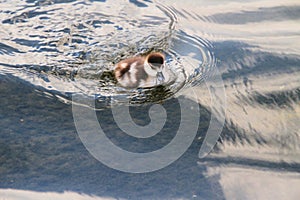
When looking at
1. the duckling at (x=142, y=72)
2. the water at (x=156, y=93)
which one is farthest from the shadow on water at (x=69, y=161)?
the duckling at (x=142, y=72)

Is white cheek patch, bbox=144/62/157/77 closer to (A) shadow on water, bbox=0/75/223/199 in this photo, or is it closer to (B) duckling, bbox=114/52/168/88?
(B) duckling, bbox=114/52/168/88

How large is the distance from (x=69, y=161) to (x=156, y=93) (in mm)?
879

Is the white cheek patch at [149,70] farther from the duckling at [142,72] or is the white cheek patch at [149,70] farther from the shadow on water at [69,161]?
the shadow on water at [69,161]

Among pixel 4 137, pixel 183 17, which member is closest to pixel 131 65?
pixel 183 17

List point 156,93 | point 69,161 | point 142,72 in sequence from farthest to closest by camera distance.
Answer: point 142,72 → point 156,93 → point 69,161

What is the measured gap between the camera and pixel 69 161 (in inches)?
111

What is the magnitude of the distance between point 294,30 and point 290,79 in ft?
2.14

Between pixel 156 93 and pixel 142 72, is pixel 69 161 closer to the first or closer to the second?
pixel 156 93

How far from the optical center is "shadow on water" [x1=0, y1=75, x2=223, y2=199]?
2.67 meters

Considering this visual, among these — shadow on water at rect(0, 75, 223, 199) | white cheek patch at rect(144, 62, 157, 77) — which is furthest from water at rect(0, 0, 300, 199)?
white cheek patch at rect(144, 62, 157, 77)

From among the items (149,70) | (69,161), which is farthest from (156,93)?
(69,161)

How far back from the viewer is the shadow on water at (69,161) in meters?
2.67

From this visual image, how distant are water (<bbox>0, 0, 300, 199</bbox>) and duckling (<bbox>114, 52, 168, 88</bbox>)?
2.5 inches

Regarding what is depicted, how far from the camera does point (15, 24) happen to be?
3898 mm
